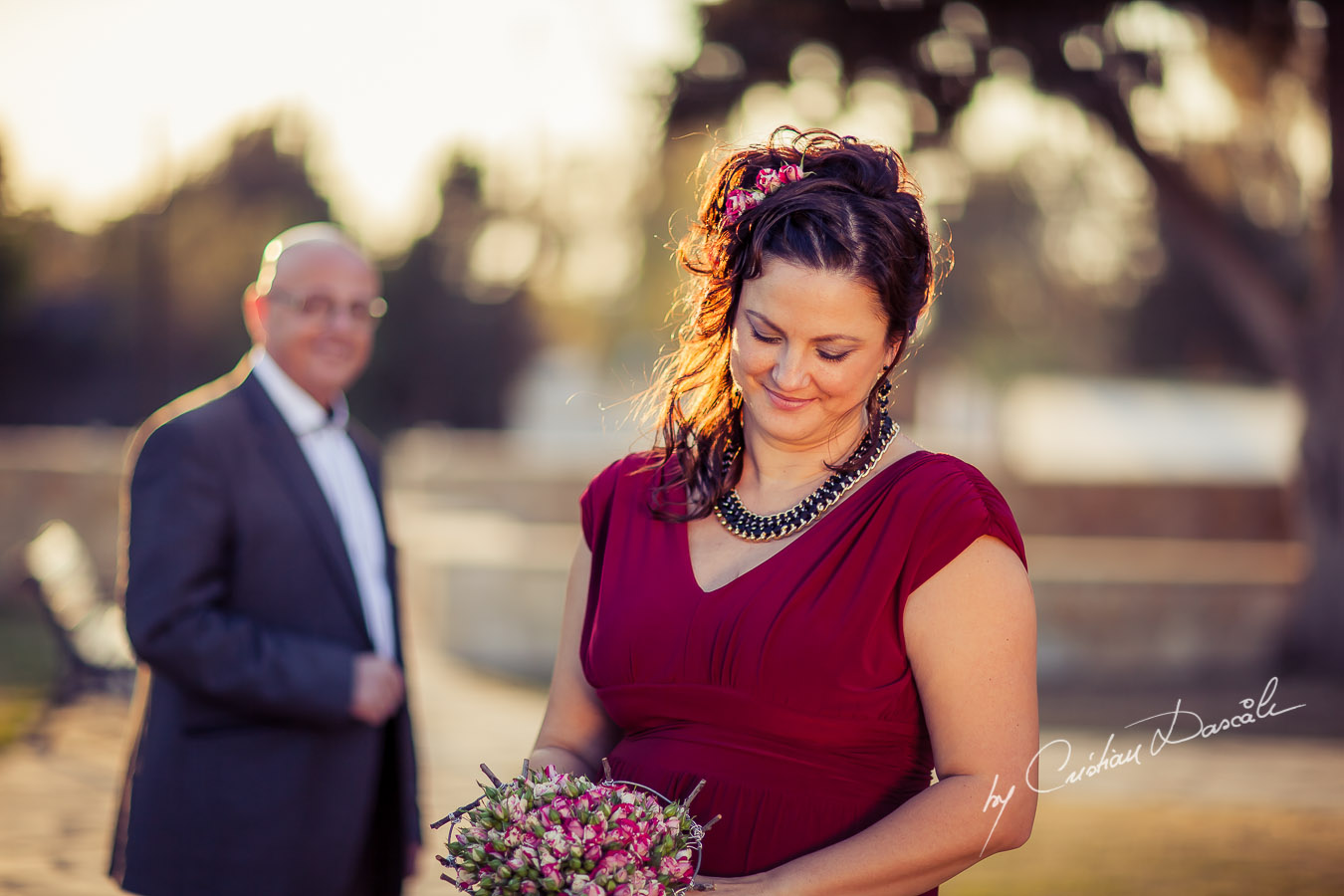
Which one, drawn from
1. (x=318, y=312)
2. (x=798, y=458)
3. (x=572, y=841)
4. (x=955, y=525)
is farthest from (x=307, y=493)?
(x=955, y=525)

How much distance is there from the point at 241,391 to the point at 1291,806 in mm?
6019

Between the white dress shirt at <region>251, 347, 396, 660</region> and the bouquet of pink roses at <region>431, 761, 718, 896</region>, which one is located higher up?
the white dress shirt at <region>251, 347, 396, 660</region>

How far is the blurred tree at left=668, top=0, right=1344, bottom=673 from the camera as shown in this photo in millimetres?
10672

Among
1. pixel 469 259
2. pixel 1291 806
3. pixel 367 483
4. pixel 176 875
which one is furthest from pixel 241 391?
pixel 469 259

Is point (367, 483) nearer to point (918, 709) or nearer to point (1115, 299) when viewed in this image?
point (918, 709)

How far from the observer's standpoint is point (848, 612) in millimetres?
2211

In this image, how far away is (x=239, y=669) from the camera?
3.50 meters

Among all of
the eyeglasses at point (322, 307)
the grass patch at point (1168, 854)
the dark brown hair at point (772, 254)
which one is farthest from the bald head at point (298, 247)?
the grass patch at point (1168, 854)

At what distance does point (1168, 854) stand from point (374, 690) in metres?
4.26

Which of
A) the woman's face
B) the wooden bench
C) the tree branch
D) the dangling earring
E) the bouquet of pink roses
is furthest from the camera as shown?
the tree branch

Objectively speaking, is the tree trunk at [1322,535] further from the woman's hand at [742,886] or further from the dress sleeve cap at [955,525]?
the woman's hand at [742,886]

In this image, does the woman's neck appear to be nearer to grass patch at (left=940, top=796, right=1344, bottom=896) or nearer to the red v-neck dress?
the red v-neck dress
